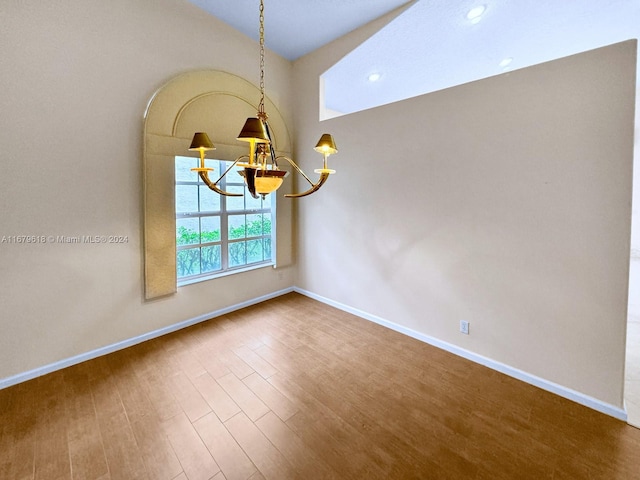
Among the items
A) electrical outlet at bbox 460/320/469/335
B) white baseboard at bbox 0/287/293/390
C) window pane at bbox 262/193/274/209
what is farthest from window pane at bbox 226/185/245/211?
electrical outlet at bbox 460/320/469/335

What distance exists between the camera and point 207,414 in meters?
1.91

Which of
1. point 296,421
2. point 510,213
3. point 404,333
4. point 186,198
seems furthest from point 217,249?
point 510,213

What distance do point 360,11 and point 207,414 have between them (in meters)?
4.01

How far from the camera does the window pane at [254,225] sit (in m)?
3.88

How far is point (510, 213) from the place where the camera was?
2.32 meters

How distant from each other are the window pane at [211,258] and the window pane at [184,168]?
84 centimetres

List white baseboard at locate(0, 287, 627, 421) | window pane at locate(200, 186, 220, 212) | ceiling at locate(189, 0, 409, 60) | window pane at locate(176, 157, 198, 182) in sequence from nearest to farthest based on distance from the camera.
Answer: white baseboard at locate(0, 287, 627, 421), ceiling at locate(189, 0, 409, 60), window pane at locate(176, 157, 198, 182), window pane at locate(200, 186, 220, 212)

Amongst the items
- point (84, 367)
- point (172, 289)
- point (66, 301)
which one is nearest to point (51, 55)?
point (66, 301)

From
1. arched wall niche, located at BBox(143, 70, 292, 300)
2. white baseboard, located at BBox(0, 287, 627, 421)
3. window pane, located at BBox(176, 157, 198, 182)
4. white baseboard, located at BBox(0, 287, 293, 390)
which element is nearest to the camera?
white baseboard, located at BBox(0, 287, 627, 421)

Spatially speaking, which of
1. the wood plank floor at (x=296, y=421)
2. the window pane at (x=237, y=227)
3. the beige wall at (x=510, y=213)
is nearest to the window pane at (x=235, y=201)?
the window pane at (x=237, y=227)

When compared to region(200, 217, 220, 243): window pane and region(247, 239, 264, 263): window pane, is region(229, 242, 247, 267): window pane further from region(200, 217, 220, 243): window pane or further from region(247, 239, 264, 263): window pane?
region(200, 217, 220, 243): window pane

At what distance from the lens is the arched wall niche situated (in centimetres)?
273

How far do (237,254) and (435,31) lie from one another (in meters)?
3.52

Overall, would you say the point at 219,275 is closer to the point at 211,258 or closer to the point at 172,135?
the point at 211,258
